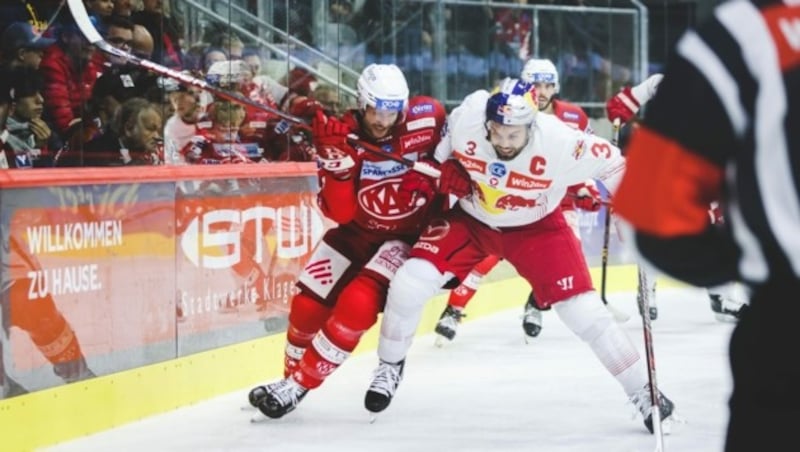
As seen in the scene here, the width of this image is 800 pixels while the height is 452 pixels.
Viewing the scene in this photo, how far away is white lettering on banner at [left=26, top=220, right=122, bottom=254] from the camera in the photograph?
14.3 ft

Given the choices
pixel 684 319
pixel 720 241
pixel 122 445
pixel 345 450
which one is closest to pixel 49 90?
pixel 122 445

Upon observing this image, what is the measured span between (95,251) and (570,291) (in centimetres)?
144

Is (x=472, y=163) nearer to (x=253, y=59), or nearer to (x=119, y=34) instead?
(x=119, y=34)

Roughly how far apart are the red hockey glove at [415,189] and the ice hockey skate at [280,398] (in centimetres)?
68

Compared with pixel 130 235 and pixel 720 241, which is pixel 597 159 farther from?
pixel 720 241

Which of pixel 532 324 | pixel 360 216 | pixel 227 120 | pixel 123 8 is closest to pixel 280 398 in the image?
pixel 360 216

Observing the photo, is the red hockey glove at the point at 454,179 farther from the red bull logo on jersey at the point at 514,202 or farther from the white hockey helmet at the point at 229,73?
the white hockey helmet at the point at 229,73

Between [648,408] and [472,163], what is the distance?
2.94ft

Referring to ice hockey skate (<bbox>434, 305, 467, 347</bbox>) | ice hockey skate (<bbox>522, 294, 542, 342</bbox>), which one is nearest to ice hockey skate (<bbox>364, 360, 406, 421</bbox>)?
ice hockey skate (<bbox>434, 305, 467, 347</bbox>)

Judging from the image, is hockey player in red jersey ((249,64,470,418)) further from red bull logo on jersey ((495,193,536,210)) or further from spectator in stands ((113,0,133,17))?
spectator in stands ((113,0,133,17))

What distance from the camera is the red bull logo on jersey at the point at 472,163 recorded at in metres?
4.62

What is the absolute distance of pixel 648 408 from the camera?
4547mm

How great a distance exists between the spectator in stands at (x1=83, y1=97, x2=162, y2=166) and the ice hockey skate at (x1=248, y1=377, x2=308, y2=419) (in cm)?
90

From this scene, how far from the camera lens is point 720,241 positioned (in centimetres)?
158
